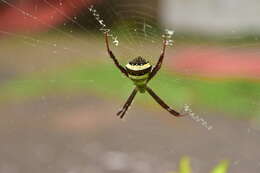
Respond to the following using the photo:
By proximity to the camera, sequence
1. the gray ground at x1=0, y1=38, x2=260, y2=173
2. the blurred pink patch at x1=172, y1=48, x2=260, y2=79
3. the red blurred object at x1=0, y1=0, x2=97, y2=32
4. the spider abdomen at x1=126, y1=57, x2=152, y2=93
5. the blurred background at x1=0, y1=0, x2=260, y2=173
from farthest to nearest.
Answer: the red blurred object at x1=0, y1=0, x2=97, y2=32 < the blurred pink patch at x1=172, y1=48, x2=260, y2=79 < the blurred background at x1=0, y1=0, x2=260, y2=173 < the gray ground at x1=0, y1=38, x2=260, y2=173 < the spider abdomen at x1=126, y1=57, x2=152, y2=93

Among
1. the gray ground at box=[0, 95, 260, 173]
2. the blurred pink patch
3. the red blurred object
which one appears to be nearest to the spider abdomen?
the gray ground at box=[0, 95, 260, 173]

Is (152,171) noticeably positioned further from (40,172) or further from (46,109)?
(46,109)

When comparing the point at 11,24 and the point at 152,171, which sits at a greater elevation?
the point at 11,24

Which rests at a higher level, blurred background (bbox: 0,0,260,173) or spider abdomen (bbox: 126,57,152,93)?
spider abdomen (bbox: 126,57,152,93)

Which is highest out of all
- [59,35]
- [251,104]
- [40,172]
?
[59,35]

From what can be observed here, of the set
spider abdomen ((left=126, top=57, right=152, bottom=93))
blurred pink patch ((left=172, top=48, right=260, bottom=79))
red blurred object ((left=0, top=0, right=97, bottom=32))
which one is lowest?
blurred pink patch ((left=172, top=48, right=260, bottom=79))

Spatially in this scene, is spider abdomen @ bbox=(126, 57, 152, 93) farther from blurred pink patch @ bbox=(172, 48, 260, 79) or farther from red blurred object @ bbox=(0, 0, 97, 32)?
red blurred object @ bbox=(0, 0, 97, 32)

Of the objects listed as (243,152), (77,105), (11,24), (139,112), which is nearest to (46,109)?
(77,105)

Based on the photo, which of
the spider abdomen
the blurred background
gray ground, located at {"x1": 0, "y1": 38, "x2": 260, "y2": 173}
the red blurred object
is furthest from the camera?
the red blurred object

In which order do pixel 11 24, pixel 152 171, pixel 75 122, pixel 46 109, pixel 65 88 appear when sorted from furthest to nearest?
pixel 11 24, pixel 65 88, pixel 46 109, pixel 75 122, pixel 152 171
